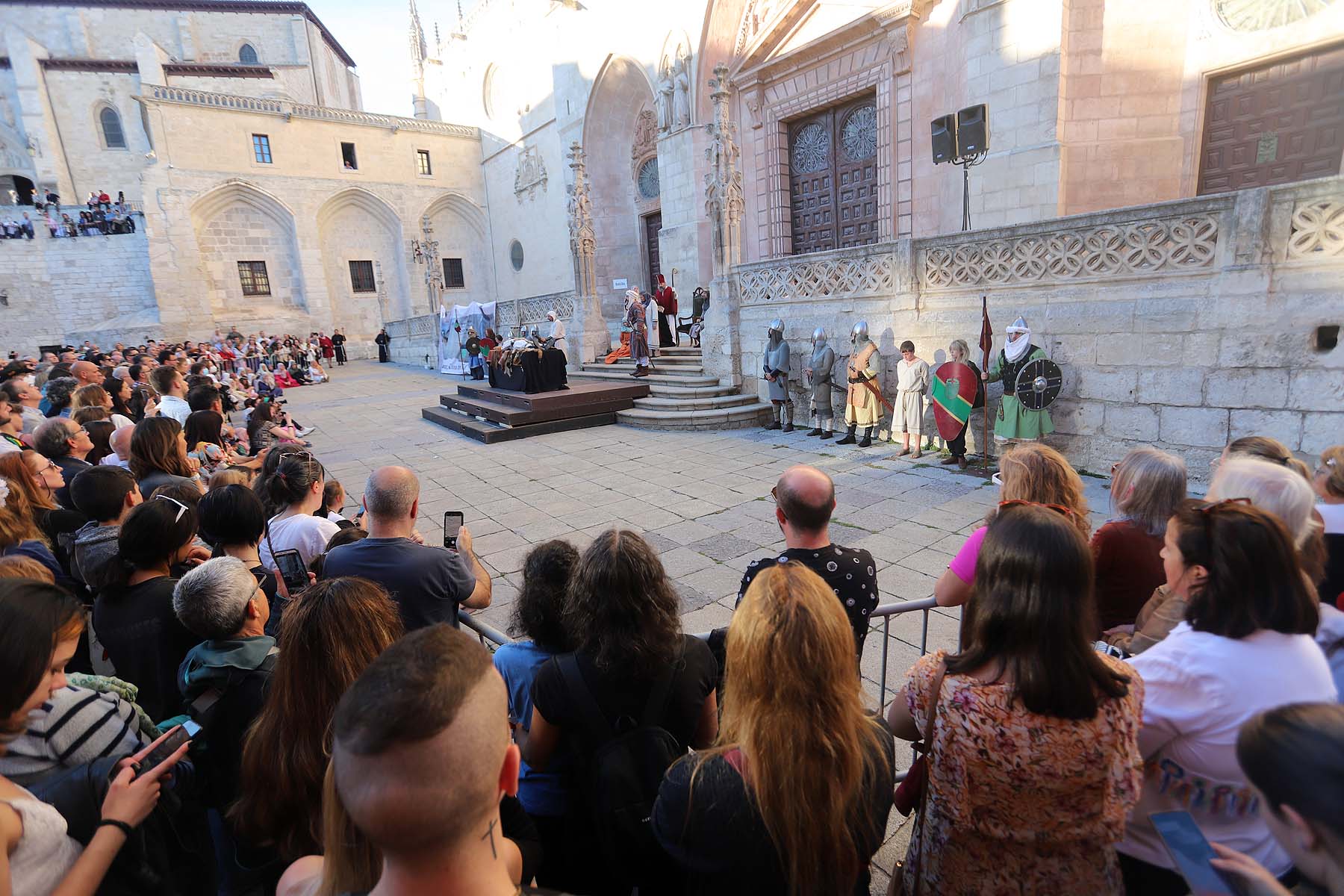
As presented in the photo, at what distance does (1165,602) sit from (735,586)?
2.85 metres

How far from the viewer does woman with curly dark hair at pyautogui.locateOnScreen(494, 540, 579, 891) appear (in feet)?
5.82

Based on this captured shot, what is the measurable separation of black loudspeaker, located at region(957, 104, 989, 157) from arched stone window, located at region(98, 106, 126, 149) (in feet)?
124

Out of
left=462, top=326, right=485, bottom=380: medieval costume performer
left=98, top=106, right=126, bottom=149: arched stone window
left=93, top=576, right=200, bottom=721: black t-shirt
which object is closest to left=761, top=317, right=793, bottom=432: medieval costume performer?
left=93, top=576, right=200, bottom=721: black t-shirt

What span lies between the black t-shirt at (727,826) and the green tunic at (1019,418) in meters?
6.65

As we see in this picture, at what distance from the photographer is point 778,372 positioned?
9.76 meters

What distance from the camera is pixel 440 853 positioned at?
91 cm

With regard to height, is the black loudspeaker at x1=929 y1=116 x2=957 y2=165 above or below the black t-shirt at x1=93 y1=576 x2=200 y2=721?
above

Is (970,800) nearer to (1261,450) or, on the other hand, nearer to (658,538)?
(1261,450)

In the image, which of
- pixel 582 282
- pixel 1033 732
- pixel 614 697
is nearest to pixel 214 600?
pixel 614 697

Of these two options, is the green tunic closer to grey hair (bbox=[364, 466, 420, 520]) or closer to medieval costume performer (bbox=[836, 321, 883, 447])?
medieval costume performer (bbox=[836, 321, 883, 447])

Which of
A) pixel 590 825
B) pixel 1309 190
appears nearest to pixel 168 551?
pixel 590 825

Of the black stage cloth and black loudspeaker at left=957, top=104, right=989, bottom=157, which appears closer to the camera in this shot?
black loudspeaker at left=957, top=104, right=989, bottom=157

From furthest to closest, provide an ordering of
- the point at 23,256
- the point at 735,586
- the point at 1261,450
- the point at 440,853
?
the point at 23,256
the point at 735,586
the point at 1261,450
the point at 440,853

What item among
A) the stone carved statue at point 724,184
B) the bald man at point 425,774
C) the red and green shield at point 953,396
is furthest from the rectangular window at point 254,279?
the bald man at point 425,774
